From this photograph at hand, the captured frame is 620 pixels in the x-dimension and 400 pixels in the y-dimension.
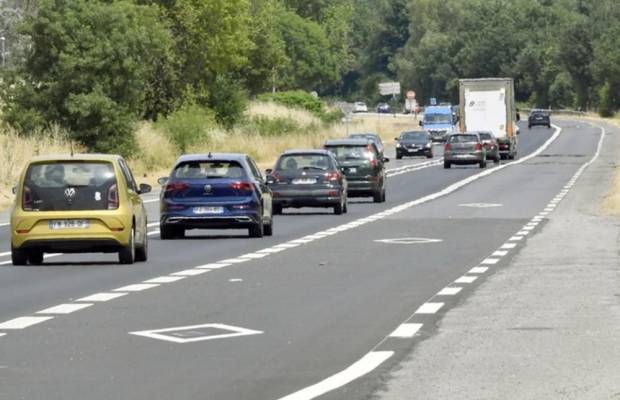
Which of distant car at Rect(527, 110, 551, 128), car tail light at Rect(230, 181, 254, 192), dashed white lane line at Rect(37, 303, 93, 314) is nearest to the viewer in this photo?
dashed white lane line at Rect(37, 303, 93, 314)

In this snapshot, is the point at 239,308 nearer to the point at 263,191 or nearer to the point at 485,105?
the point at 263,191

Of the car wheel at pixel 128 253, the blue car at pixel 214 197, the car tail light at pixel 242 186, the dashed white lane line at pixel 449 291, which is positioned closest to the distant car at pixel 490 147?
the blue car at pixel 214 197

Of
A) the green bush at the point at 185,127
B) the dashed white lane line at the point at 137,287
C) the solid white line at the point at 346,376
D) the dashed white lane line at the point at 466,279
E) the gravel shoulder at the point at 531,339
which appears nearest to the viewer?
the solid white line at the point at 346,376

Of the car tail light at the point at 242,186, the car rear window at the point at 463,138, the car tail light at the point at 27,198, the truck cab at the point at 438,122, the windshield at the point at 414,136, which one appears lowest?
the truck cab at the point at 438,122

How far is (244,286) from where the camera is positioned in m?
21.3

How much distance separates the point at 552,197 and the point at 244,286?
2926 centimetres

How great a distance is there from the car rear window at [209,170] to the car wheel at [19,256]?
7.17 meters

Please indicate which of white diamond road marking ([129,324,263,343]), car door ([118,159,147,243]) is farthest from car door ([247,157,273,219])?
white diamond road marking ([129,324,263,343])

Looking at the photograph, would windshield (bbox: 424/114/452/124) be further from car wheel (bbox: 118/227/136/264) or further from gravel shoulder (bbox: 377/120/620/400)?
car wheel (bbox: 118/227/136/264)

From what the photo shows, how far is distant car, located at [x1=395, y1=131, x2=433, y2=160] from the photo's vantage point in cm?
9225

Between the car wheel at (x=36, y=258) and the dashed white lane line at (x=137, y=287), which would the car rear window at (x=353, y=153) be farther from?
the dashed white lane line at (x=137, y=287)

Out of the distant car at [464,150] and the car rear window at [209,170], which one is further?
the distant car at [464,150]

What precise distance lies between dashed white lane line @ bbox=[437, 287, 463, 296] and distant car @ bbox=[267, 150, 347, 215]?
806 inches

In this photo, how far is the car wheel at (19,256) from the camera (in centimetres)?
2577
